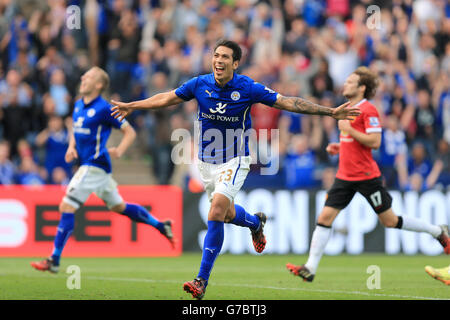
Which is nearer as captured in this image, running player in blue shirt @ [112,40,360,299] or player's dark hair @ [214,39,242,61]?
running player in blue shirt @ [112,40,360,299]

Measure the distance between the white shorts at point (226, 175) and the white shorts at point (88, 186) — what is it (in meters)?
2.54

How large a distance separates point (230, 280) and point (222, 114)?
2756 millimetres

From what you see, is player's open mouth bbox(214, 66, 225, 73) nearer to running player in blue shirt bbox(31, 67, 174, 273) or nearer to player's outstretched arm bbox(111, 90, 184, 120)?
player's outstretched arm bbox(111, 90, 184, 120)

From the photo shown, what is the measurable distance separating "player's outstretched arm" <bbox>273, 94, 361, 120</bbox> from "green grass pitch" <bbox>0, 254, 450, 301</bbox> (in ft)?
6.29

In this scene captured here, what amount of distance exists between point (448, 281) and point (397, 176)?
721 cm

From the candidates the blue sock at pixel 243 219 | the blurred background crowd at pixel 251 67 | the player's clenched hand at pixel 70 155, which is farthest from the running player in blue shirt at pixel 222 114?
the blurred background crowd at pixel 251 67

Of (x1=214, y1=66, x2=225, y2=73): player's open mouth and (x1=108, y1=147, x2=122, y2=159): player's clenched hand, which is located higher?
(x1=214, y1=66, x2=225, y2=73): player's open mouth

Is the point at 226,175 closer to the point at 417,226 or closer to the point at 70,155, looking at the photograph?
the point at 417,226

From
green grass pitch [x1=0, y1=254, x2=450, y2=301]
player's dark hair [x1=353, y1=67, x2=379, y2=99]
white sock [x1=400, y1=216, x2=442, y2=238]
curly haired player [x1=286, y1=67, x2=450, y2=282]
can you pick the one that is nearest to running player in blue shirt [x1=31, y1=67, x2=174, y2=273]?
green grass pitch [x1=0, y1=254, x2=450, y2=301]

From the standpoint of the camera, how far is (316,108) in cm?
820

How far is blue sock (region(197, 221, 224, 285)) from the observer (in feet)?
26.6

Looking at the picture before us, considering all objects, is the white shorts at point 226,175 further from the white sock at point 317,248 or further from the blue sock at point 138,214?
the blue sock at point 138,214

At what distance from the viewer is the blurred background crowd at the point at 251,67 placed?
16.4 metres
